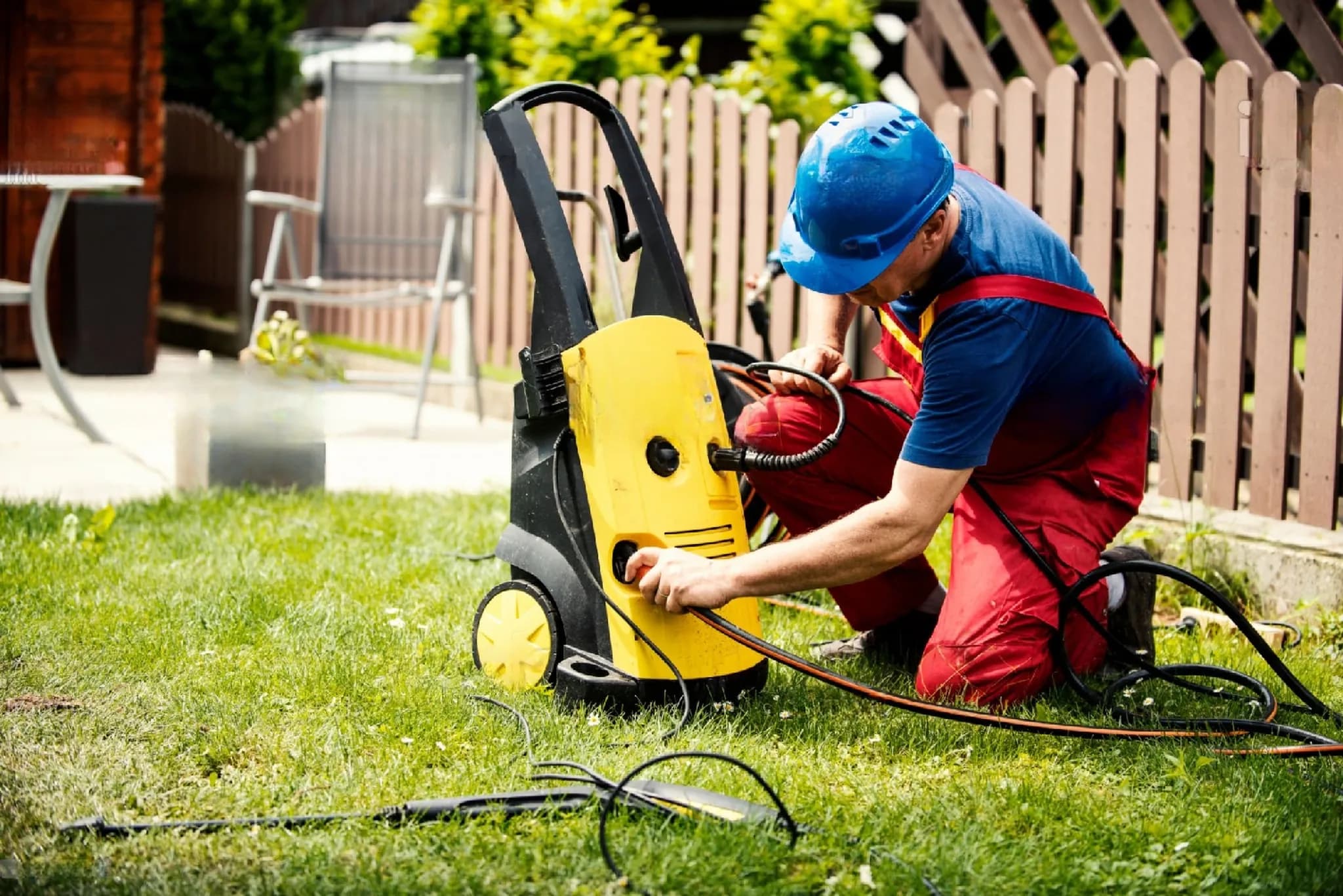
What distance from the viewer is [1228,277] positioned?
4113 millimetres

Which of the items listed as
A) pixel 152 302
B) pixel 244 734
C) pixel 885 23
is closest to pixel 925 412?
pixel 244 734

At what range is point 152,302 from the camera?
8.22 meters

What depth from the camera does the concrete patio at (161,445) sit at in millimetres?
5098

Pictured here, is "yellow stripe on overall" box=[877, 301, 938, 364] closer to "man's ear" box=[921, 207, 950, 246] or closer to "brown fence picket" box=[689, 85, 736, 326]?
"man's ear" box=[921, 207, 950, 246]

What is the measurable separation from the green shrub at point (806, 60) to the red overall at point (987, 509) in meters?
4.33

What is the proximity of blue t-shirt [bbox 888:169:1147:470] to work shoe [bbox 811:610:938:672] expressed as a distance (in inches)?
19.1

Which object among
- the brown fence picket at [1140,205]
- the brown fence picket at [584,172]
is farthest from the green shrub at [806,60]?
the brown fence picket at [1140,205]

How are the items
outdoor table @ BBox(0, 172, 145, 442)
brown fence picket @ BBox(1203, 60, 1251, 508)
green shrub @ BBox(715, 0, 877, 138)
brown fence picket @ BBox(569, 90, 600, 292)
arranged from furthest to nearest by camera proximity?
green shrub @ BBox(715, 0, 877, 138), brown fence picket @ BBox(569, 90, 600, 292), outdoor table @ BBox(0, 172, 145, 442), brown fence picket @ BBox(1203, 60, 1251, 508)

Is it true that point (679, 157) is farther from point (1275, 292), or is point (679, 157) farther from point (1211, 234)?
point (1275, 292)

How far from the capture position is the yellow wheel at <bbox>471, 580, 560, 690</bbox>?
9.40 ft

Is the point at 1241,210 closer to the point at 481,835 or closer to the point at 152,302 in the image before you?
the point at 481,835

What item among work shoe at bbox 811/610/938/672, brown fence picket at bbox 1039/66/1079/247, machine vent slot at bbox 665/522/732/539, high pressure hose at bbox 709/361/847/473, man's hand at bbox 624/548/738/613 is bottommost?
work shoe at bbox 811/610/938/672

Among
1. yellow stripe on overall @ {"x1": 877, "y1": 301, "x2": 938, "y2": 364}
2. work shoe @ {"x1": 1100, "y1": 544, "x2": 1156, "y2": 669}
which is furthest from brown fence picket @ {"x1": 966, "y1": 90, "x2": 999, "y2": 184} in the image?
work shoe @ {"x1": 1100, "y1": 544, "x2": 1156, "y2": 669}

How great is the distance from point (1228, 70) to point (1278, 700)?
1824 millimetres
